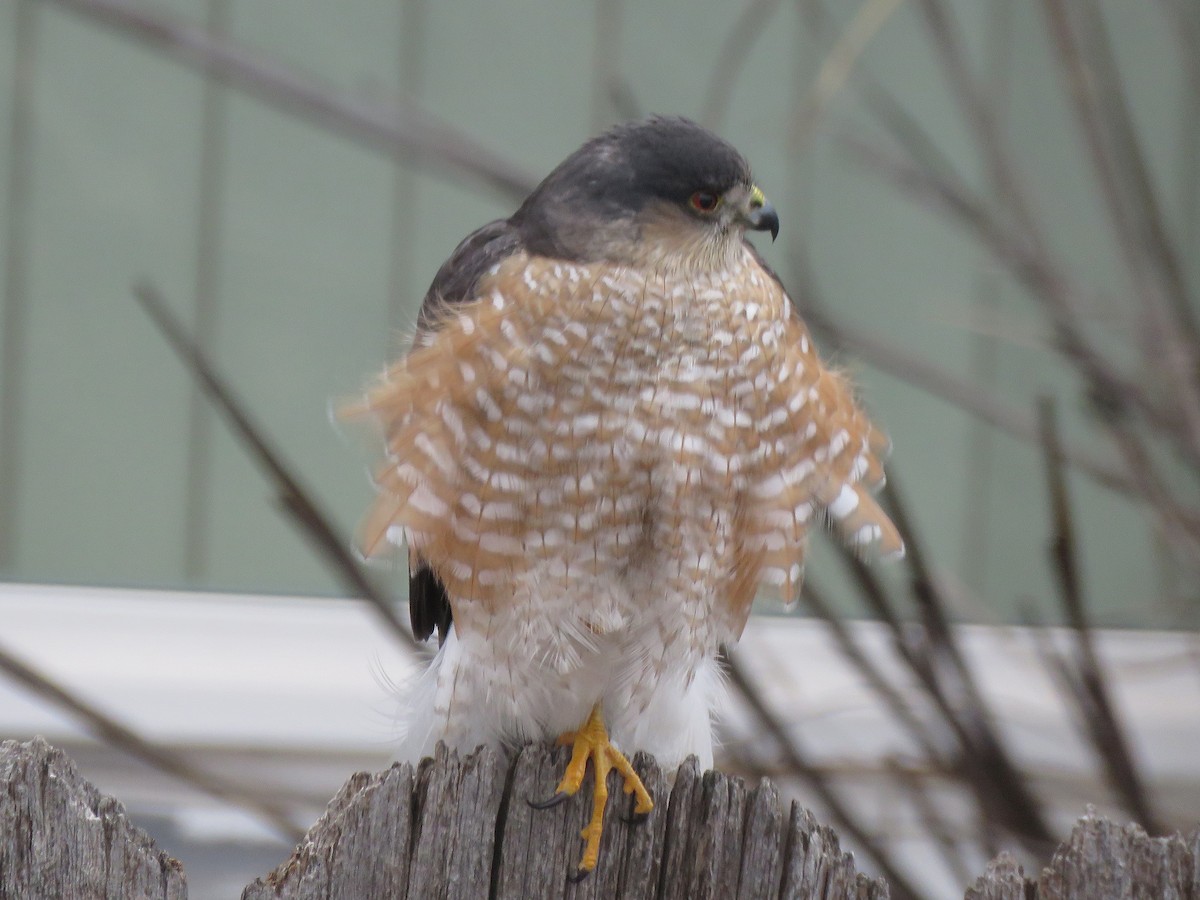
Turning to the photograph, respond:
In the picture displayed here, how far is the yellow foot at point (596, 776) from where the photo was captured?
1.31m

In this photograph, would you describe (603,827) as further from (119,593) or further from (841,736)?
(119,593)

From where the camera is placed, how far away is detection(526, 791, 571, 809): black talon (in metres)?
1.33

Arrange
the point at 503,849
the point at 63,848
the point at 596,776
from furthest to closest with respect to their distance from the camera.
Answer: the point at 596,776
the point at 503,849
the point at 63,848

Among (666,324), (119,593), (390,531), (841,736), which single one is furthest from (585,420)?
(119,593)

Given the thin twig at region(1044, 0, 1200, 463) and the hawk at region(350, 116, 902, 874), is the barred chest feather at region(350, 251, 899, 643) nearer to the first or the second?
the hawk at region(350, 116, 902, 874)

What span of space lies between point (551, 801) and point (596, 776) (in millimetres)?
189

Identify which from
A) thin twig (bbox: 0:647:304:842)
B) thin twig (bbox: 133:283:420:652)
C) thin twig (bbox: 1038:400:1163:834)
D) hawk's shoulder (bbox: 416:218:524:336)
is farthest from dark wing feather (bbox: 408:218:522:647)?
thin twig (bbox: 1038:400:1163:834)

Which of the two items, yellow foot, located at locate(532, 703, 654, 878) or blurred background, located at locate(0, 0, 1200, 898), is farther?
blurred background, located at locate(0, 0, 1200, 898)

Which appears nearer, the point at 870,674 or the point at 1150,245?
the point at 870,674

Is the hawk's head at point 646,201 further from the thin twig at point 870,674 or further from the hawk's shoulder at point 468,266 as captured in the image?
the thin twig at point 870,674

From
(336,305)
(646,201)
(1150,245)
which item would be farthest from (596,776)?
(336,305)

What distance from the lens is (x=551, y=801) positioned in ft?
4.47

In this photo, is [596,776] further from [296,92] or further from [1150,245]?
[1150,245]

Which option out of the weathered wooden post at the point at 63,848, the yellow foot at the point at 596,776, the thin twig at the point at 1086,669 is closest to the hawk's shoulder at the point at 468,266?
the yellow foot at the point at 596,776
